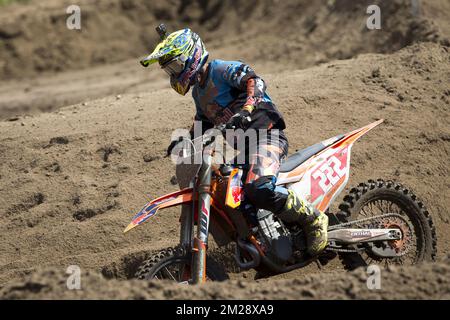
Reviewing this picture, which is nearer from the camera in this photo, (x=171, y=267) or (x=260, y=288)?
(x=260, y=288)

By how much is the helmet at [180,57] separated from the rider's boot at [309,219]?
45.1 inches

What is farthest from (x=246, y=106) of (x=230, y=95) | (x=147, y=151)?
(x=147, y=151)

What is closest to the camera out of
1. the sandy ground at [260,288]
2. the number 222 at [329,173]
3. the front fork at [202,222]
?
the sandy ground at [260,288]

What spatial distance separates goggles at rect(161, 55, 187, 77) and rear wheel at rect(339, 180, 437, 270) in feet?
5.62

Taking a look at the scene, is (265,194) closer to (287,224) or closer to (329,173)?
(287,224)

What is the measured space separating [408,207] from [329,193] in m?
0.70

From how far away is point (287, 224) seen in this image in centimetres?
595

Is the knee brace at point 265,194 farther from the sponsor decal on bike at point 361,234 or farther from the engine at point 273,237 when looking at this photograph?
the sponsor decal on bike at point 361,234

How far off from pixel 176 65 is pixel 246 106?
2.11ft

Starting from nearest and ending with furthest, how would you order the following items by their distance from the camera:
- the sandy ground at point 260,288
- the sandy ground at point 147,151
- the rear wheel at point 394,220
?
the sandy ground at point 260,288
the rear wheel at point 394,220
the sandy ground at point 147,151

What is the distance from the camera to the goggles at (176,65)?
571cm

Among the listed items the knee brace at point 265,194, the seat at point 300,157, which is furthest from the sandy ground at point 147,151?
the seat at point 300,157

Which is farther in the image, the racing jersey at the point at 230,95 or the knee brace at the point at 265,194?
the racing jersey at the point at 230,95

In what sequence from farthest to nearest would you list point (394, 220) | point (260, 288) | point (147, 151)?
point (147, 151), point (394, 220), point (260, 288)
